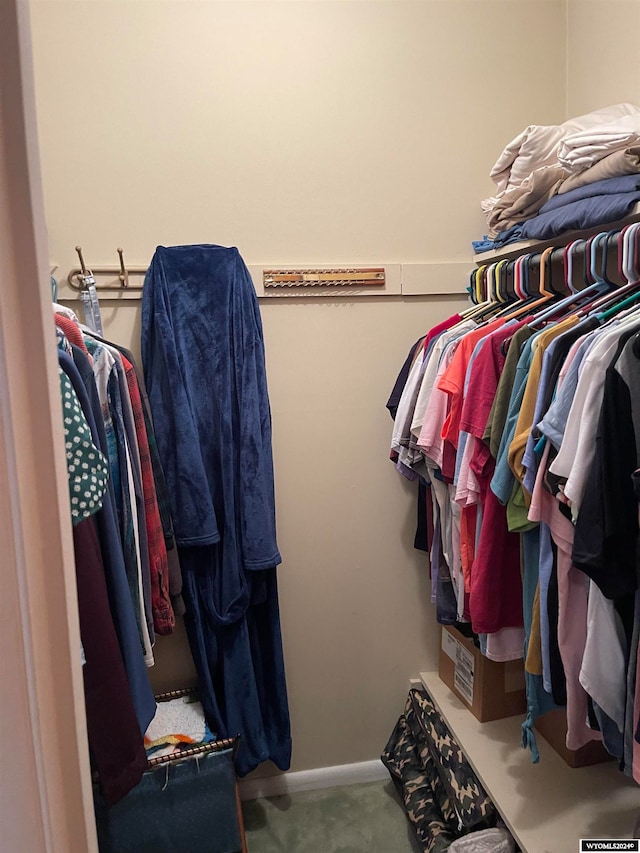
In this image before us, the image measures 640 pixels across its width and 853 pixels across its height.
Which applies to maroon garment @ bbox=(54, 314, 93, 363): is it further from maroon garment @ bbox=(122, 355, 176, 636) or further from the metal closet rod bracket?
the metal closet rod bracket

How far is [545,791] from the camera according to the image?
1.45m

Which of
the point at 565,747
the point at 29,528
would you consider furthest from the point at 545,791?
the point at 29,528

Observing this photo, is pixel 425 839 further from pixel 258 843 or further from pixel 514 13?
pixel 514 13

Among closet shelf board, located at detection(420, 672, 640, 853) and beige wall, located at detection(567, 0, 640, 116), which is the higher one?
beige wall, located at detection(567, 0, 640, 116)

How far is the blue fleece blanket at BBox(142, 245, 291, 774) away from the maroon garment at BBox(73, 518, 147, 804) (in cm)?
66

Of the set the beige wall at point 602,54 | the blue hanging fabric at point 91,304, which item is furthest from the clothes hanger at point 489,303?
the blue hanging fabric at point 91,304

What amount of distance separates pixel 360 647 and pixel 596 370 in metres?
1.32

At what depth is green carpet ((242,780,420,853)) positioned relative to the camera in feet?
5.63

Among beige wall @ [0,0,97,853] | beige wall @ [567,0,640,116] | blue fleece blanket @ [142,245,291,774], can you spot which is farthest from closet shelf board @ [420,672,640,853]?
beige wall @ [567,0,640,116]

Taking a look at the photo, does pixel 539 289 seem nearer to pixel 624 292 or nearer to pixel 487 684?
pixel 624 292

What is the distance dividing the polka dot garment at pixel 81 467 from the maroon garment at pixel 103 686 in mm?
130

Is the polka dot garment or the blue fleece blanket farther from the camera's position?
the blue fleece blanket

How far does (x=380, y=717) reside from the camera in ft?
6.56

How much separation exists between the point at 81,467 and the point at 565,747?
149cm
